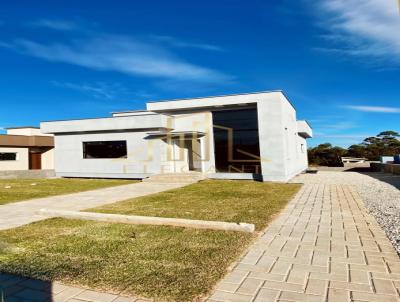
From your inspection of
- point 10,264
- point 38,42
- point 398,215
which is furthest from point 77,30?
point 398,215

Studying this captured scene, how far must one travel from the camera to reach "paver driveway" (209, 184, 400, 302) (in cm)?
318

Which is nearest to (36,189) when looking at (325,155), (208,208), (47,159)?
(208,208)

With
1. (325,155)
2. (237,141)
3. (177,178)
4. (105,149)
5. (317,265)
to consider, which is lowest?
(317,265)

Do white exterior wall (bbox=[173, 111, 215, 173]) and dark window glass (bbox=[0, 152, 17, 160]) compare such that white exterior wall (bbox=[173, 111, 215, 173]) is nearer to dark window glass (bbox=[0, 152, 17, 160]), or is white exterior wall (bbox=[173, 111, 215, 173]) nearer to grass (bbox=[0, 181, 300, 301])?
grass (bbox=[0, 181, 300, 301])

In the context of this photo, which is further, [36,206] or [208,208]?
[36,206]

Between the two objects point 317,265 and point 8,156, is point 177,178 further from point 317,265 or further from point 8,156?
point 8,156

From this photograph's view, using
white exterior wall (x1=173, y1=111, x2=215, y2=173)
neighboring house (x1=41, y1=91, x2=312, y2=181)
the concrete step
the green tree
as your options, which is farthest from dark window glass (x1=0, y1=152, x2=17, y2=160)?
the green tree

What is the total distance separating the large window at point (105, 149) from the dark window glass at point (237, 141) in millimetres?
6087

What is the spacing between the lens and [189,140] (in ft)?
63.3

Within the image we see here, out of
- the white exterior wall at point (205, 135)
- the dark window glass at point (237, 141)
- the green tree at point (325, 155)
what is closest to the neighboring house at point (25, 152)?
the white exterior wall at point (205, 135)

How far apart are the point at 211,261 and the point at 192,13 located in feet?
42.7

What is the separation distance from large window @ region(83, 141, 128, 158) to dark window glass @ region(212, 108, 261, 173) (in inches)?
240

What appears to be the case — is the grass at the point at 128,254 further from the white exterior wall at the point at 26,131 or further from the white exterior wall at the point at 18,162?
the white exterior wall at the point at 26,131

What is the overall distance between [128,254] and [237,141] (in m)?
13.9
